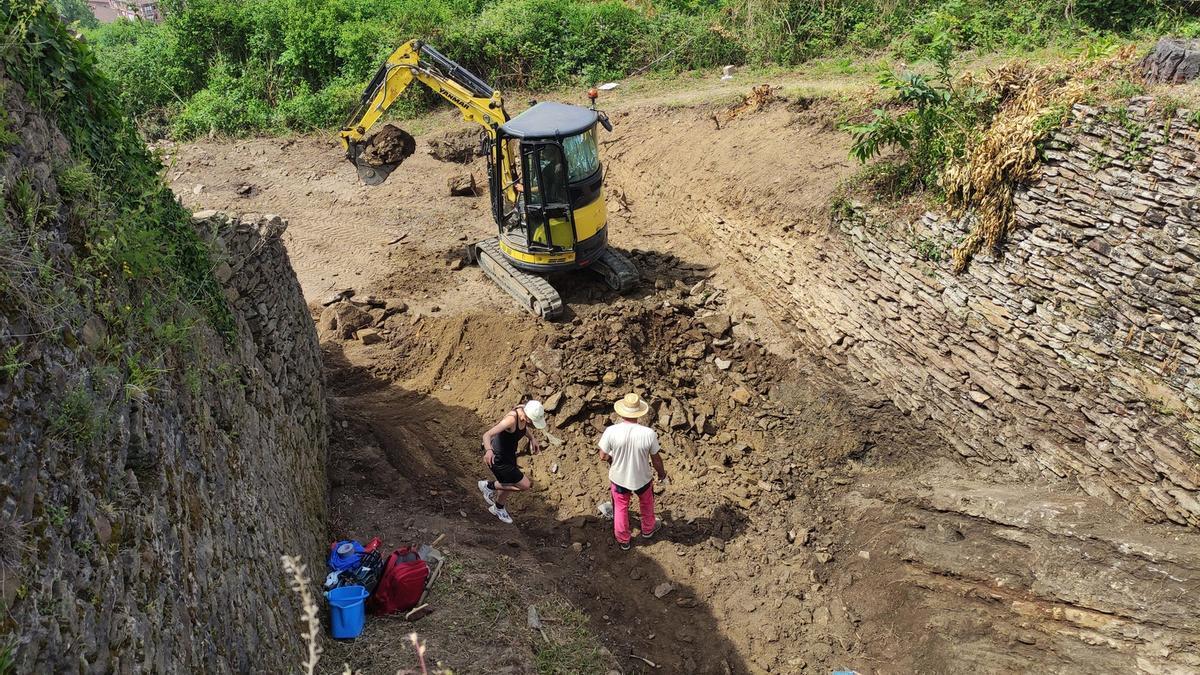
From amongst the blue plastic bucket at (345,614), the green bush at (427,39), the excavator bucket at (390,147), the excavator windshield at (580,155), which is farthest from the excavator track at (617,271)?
the green bush at (427,39)

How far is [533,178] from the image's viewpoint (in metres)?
9.55

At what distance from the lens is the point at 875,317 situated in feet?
29.2

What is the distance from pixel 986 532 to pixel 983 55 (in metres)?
9.16

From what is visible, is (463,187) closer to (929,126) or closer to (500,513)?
(500,513)

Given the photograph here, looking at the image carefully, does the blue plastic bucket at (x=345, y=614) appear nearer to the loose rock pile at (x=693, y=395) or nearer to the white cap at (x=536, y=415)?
the white cap at (x=536, y=415)

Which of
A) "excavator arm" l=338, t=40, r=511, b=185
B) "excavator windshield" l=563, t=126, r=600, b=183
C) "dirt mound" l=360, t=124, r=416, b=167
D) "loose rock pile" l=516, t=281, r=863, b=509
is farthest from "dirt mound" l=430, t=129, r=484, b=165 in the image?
"loose rock pile" l=516, t=281, r=863, b=509

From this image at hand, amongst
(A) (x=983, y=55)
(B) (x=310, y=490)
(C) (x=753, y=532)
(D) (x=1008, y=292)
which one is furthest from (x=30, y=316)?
(A) (x=983, y=55)

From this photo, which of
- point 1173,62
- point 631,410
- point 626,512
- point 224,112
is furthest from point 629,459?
point 224,112

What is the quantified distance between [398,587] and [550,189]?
5534mm

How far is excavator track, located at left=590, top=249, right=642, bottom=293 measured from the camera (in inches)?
411

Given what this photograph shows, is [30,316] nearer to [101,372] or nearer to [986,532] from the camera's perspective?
[101,372]

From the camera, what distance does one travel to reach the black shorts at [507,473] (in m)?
7.29

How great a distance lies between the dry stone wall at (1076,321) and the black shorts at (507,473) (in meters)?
4.30

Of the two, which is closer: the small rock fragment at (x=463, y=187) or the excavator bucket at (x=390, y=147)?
the small rock fragment at (x=463, y=187)
